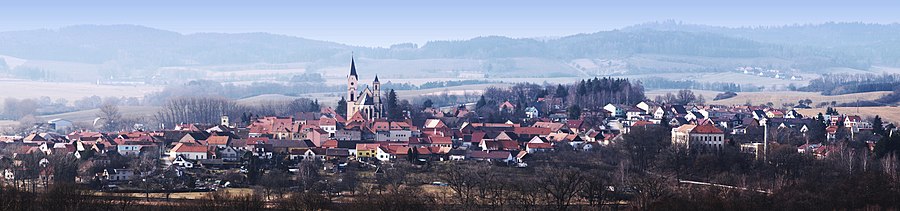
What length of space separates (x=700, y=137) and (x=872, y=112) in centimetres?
2077

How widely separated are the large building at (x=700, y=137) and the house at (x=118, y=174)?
53.7 feet

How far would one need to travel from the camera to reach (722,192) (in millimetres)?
33875

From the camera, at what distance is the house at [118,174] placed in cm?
3925

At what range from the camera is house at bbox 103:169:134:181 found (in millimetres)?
39250

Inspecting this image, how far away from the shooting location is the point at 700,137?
150 feet

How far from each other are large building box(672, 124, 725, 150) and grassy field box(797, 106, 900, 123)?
15.3 m

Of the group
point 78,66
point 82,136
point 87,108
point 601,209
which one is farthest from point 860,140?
point 78,66

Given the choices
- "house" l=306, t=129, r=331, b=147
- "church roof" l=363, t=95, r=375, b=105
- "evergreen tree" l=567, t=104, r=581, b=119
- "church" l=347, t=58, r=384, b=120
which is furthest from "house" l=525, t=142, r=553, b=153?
"church roof" l=363, t=95, r=375, b=105

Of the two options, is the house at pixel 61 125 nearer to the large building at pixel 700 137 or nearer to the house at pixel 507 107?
the house at pixel 507 107

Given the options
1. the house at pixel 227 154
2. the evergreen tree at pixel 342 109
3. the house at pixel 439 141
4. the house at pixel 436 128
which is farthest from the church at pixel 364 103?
the house at pixel 227 154

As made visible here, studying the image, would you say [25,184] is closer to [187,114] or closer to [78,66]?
[187,114]

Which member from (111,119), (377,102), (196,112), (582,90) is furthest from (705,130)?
(111,119)

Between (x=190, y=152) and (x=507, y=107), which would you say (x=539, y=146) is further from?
(x=507, y=107)

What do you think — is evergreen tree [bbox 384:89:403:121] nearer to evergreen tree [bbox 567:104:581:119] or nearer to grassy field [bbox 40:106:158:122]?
evergreen tree [bbox 567:104:581:119]
